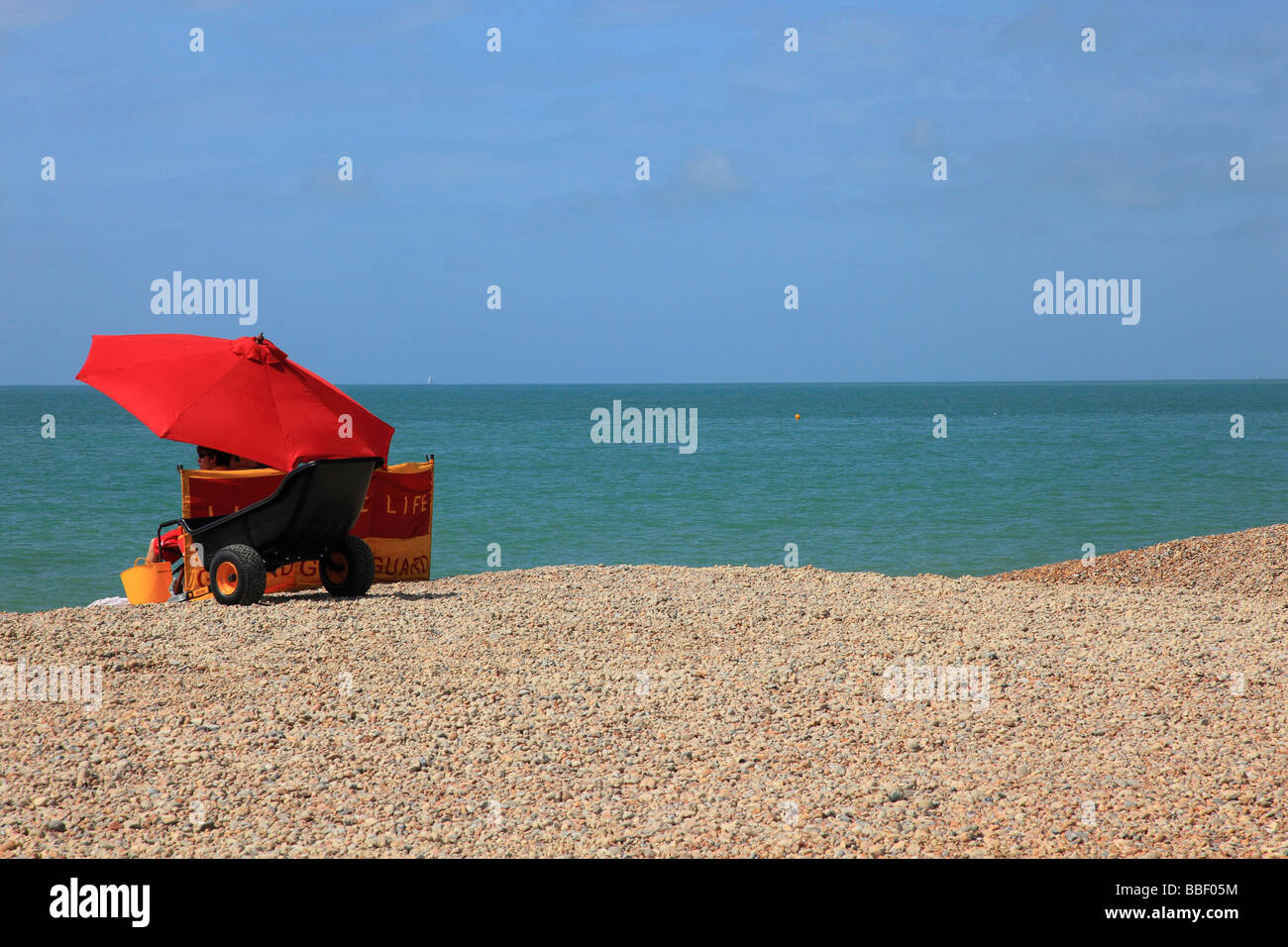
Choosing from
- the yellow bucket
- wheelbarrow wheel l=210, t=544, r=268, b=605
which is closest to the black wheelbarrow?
wheelbarrow wheel l=210, t=544, r=268, b=605

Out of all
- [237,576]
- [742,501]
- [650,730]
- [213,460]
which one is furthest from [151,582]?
[742,501]

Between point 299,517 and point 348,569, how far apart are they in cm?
73

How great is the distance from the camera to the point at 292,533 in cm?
813

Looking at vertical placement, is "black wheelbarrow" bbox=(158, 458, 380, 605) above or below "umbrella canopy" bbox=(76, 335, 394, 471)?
below

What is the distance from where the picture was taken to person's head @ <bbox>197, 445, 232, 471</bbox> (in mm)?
9273

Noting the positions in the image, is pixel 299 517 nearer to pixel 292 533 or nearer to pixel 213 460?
pixel 292 533

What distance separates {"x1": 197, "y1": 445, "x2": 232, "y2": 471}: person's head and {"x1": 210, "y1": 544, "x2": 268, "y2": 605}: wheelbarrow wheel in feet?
5.04

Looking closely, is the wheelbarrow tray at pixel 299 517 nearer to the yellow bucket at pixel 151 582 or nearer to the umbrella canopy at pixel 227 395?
the umbrella canopy at pixel 227 395

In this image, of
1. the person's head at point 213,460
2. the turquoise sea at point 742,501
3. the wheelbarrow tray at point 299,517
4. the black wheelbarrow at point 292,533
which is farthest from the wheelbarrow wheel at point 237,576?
the turquoise sea at point 742,501

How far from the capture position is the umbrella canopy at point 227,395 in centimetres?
817

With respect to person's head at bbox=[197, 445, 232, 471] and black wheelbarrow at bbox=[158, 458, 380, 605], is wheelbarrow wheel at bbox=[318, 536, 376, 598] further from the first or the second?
person's head at bbox=[197, 445, 232, 471]
